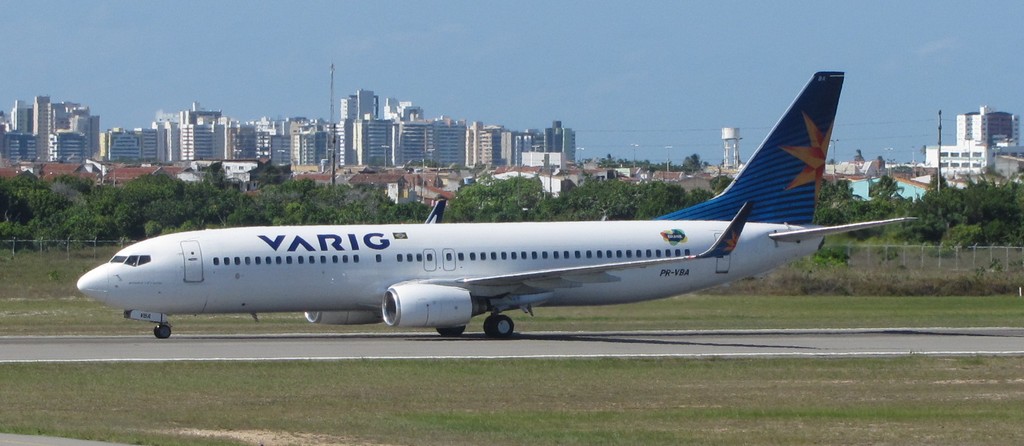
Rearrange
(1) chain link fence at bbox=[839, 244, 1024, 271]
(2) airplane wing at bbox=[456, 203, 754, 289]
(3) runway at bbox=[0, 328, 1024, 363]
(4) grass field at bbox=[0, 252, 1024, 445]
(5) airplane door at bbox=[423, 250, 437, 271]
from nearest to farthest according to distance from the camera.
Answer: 1. (4) grass field at bbox=[0, 252, 1024, 445]
2. (3) runway at bbox=[0, 328, 1024, 363]
3. (2) airplane wing at bbox=[456, 203, 754, 289]
4. (5) airplane door at bbox=[423, 250, 437, 271]
5. (1) chain link fence at bbox=[839, 244, 1024, 271]

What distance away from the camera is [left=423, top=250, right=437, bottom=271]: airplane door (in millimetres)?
39969

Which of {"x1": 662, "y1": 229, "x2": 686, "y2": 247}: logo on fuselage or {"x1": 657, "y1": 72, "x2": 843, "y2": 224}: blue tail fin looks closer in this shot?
{"x1": 662, "y1": 229, "x2": 686, "y2": 247}: logo on fuselage

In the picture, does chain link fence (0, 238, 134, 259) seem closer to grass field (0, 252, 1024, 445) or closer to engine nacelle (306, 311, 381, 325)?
engine nacelle (306, 311, 381, 325)

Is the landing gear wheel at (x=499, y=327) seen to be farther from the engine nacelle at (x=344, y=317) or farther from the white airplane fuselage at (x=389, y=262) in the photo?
the engine nacelle at (x=344, y=317)

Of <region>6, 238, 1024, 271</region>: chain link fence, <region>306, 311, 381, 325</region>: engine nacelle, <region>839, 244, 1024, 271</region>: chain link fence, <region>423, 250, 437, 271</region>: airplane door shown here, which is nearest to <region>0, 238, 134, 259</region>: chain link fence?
<region>6, 238, 1024, 271</region>: chain link fence

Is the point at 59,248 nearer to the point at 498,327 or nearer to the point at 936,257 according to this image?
the point at 498,327

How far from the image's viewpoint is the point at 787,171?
43.6m

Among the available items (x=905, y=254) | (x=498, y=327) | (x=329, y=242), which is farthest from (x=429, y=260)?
(x=905, y=254)

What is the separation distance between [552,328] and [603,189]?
3149 inches

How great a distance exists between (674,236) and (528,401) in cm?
1652

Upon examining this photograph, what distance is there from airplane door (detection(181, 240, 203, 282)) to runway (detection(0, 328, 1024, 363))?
5.03ft

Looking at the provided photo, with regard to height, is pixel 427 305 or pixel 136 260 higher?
pixel 136 260

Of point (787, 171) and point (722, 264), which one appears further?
point (787, 171)

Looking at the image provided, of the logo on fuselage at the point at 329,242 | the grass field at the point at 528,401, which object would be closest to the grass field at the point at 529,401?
the grass field at the point at 528,401
